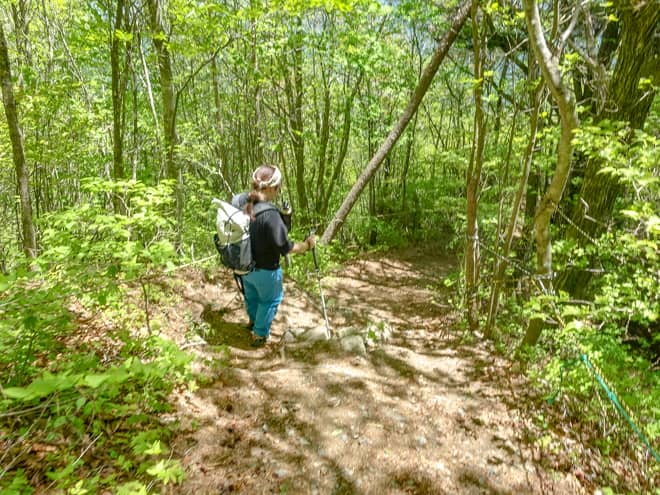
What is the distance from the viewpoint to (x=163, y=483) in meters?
2.28

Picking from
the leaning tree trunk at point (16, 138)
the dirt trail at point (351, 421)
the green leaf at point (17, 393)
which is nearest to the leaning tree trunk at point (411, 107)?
the dirt trail at point (351, 421)

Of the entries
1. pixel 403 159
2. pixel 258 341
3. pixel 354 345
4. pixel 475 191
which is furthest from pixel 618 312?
pixel 403 159

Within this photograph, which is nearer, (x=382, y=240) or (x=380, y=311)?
(x=380, y=311)

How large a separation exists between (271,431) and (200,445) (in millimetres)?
586

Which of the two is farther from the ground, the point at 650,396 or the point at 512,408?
the point at 650,396

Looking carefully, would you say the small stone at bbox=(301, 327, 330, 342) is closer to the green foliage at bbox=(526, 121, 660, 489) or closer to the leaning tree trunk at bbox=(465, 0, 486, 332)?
the leaning tree trunk at bbox=(465, 0, 486, 332)

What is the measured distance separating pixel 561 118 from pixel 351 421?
3479 millimetres

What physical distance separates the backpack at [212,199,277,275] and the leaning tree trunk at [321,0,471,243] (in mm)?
4110

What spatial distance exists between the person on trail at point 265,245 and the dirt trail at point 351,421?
633mm

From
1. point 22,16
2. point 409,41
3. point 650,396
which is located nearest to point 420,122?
point 409,41

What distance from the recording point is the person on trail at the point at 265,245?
451 cm

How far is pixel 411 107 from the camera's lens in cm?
759

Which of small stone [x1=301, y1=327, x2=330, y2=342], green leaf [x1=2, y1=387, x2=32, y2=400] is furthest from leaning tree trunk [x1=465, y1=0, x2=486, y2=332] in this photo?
green leaf [x1=2, y1=387, x2=32, y2=400]

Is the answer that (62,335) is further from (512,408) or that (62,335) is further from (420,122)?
(420,122)
